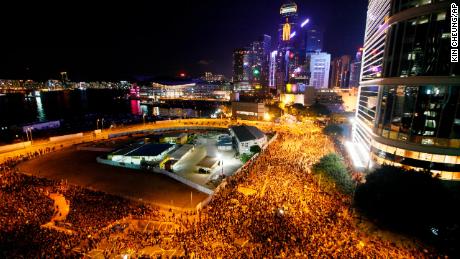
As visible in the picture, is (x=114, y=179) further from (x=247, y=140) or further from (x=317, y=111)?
(x=317, y=111)

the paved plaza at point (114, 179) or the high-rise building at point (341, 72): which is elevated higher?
the high-rise building at point (341, 72)

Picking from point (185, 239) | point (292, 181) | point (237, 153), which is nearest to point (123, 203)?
point (185, 239)

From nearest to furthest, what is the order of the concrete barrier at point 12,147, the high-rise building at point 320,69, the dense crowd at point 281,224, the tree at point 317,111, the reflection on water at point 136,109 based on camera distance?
1. the dense crowd at point 281,224
2. the concrete barrier at point 12,147
3. the tree at point 317,111
4. the reflection on water at point 136,109
5. the high-rise building at point 320,69

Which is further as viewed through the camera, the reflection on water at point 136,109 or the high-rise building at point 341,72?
the high-rise building at point 341,72

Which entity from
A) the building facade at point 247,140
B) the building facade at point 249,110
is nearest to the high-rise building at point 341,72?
the building facade at point 249,110

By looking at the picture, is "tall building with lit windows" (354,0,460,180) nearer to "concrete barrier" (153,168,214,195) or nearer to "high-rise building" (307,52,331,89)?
"concrete barrier" (153,168,214,195)

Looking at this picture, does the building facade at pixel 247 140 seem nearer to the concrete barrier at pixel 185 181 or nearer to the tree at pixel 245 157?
the tree at pixel 245 157

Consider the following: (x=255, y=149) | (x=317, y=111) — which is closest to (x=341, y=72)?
(x=317, y=111)

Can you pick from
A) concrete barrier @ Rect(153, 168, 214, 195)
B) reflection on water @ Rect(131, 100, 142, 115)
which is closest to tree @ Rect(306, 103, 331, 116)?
concrete barrier @ Rect(153, 168, 214, 195)
